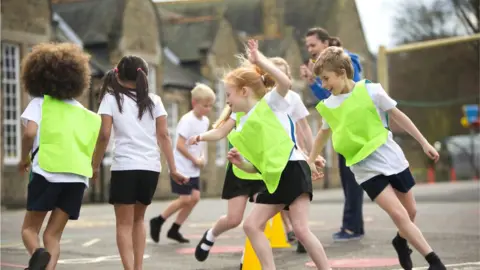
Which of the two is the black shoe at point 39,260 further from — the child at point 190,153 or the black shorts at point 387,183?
the child at point 190,153

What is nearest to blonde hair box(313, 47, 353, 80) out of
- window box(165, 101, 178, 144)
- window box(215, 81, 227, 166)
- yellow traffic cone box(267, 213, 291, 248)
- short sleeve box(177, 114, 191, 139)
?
yellow traffic cone box(267, 213, 291, 248)

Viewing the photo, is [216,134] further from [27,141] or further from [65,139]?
[27,141]

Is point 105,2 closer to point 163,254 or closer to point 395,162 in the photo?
point 163,254

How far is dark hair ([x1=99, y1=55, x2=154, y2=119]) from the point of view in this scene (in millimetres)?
7262

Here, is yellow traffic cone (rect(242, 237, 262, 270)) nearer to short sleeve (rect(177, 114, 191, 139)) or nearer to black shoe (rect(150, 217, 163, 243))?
short sleeve (rect(177, 114, 191, 139))

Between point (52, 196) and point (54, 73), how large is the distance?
906mm

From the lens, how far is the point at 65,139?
6.70 m

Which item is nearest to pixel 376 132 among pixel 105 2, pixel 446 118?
pixel 105 2

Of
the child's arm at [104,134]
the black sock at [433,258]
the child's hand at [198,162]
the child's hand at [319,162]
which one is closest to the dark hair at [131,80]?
the child's arm at [104,134]

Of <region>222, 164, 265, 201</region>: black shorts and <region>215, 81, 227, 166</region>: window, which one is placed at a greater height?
<region>222, 164, 265, 201</region>: black shorts

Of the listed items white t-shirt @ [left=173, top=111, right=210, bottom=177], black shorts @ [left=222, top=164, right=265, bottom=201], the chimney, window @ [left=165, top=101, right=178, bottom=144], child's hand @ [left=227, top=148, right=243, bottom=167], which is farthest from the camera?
the chimney

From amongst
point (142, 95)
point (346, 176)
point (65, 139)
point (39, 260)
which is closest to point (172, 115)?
point (346, 176)

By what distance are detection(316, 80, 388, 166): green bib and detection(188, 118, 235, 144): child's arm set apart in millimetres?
1028

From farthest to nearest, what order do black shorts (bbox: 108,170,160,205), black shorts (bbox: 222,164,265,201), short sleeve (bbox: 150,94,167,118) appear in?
black shorts (bbox: 222,164,265,201) → short sleeve (bbox: 150,94,167,118) → black shorts (bbox: 108,170,160,205)
